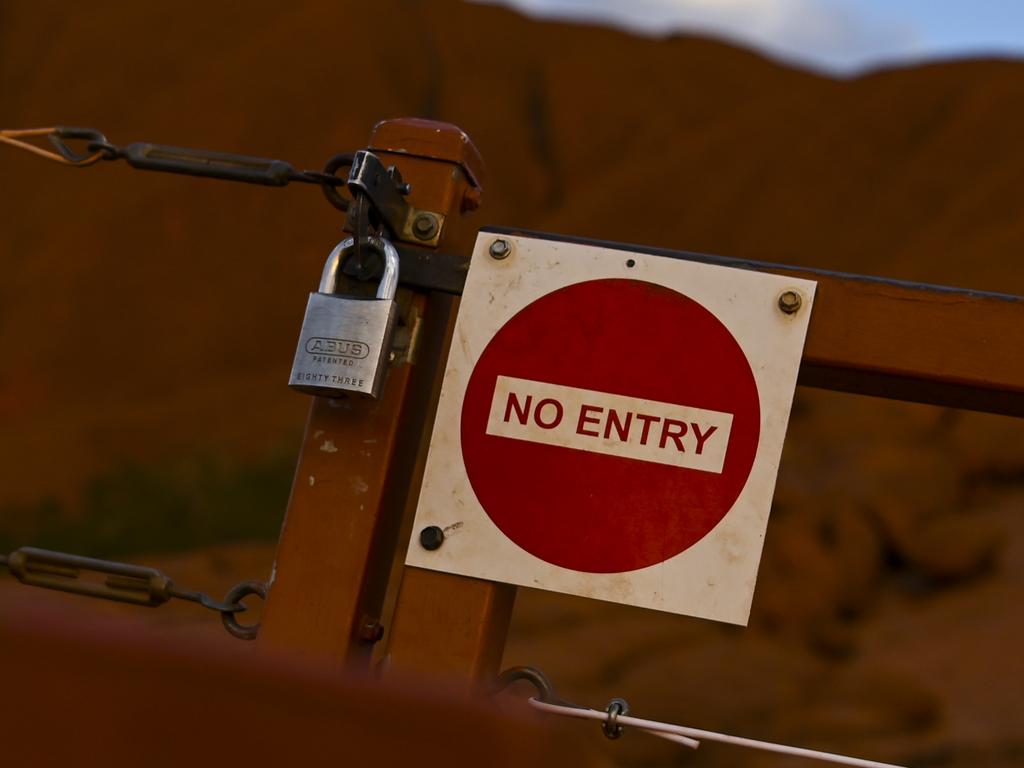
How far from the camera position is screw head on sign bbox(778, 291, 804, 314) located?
1679 mm

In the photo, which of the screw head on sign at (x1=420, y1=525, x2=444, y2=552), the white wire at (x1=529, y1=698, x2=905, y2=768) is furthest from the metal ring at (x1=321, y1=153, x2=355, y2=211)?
the white wire at (x1=529, y1=698, x2=905, y2=768)

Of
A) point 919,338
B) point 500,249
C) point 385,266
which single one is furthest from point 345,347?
point 919,338

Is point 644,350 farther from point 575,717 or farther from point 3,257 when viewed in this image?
point 3,257

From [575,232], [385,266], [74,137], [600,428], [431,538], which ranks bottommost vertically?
[431,538]

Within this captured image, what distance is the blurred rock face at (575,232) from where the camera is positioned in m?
10.7

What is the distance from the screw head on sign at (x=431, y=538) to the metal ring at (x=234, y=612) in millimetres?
212

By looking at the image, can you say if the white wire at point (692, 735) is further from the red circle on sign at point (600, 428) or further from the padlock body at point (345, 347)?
the padlock body at point (345, 347)

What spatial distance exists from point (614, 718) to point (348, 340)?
21.5 inches

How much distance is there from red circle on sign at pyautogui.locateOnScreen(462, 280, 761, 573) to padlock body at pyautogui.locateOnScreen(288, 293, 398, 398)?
0.12 meters

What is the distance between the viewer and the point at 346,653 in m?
1.64

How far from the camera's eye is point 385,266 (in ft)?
5.79

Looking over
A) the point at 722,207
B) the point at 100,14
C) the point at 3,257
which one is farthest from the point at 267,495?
the point at 100,14

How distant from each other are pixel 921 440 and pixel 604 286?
12.0m

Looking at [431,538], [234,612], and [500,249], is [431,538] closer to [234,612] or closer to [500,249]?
[234,612]
